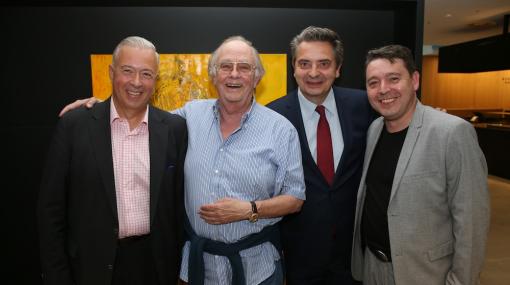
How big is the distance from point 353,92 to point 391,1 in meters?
1.00

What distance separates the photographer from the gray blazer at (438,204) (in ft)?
5.88

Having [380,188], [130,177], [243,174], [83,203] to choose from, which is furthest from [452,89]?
[83,203]

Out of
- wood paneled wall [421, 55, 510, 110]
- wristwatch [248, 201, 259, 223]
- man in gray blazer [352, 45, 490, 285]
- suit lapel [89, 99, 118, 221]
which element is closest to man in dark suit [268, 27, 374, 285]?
man in gray blazer [352, 45, 490, 285]

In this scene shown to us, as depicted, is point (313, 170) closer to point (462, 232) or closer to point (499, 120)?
point (462, 232)

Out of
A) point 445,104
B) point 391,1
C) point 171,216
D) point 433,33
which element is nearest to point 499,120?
point 433,33

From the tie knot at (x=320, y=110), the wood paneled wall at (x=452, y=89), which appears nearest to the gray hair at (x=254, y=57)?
the tie knot at (x=320, y=110)

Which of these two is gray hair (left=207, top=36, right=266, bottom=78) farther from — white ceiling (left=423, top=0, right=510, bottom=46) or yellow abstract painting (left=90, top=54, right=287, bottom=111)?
white ceiling (left=423, top=0, right=510, bottom=46)

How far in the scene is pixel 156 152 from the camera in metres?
1.96

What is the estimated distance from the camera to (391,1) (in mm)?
3002

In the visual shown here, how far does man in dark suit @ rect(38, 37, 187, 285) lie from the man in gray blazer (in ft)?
3.59

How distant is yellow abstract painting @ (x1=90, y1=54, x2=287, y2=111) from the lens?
3.10 metres

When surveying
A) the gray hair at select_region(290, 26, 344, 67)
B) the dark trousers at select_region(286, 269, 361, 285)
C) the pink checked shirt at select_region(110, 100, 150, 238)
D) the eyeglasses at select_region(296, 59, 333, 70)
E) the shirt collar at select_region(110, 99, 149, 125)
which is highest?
A: the gray hair at select_region(290, 26, 344, 67)

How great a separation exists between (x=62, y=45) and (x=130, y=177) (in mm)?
1766

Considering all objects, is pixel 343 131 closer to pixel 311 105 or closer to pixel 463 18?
pixel 311 105
